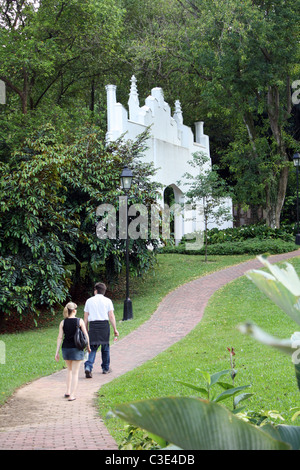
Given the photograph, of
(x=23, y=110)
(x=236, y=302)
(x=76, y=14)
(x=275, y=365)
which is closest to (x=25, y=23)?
(x=76, y=14)

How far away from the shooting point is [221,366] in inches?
405

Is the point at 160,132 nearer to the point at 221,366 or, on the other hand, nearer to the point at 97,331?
the point at 97,331

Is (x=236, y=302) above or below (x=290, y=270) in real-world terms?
below

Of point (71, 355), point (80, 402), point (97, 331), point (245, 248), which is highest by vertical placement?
point (245, 248)

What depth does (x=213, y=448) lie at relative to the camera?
57.2 inches

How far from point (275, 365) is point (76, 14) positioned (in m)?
22.1

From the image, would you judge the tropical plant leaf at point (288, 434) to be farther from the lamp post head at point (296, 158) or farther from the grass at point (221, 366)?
the lamp post head at point (296, 158)

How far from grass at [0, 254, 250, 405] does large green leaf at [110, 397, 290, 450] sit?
27.6ft

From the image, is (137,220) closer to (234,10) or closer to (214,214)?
(214,214)

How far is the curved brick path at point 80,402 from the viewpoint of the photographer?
6895 mm

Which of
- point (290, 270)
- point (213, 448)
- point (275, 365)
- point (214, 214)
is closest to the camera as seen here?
point (213, 448)

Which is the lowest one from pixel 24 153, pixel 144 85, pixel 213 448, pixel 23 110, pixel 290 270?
pixel 213 448

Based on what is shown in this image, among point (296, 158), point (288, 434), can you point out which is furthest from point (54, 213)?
point (288, 434)

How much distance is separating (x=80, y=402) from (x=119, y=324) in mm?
7137
